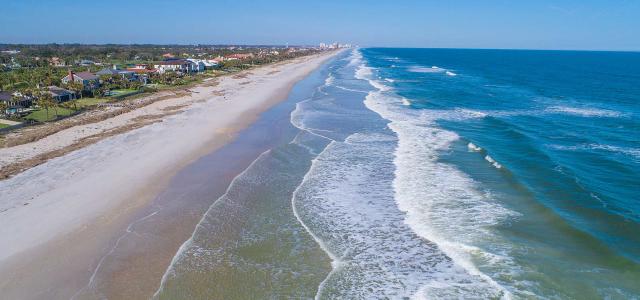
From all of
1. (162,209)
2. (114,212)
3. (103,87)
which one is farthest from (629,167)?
(103,87)

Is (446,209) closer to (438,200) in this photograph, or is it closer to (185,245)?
(438,200)

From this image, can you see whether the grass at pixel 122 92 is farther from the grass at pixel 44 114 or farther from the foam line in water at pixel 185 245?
the foam line in water at pixel 185 245

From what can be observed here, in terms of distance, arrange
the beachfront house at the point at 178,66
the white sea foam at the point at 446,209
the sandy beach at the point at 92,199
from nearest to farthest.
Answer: the sandy beach at the point at 92,199 < the white sea foam at the point at 446,209 < the beachfront house at the point at 178,66

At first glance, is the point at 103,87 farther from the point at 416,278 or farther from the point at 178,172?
the point at 416,278

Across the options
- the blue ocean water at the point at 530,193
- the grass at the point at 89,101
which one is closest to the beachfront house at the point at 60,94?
the grass at the point at 89,101

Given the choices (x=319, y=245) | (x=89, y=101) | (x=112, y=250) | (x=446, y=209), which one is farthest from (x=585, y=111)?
(x=89, y=101)
